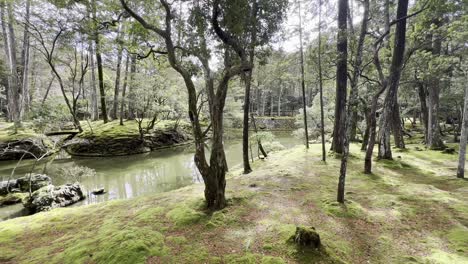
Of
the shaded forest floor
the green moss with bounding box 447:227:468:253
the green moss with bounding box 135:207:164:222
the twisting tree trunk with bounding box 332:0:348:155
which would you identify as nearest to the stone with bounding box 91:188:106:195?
the shaded forest floor

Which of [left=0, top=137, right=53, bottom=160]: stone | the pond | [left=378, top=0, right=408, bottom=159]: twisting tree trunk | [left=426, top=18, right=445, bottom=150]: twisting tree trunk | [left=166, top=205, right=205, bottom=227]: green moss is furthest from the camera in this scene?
[left=0, top=137, right=53, bottom=160]: stone

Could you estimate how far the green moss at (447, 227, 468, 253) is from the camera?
3.74 metres

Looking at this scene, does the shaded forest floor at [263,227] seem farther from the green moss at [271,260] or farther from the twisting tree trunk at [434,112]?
the twisting tree trunk at [434,112]

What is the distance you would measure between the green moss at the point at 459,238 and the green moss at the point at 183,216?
4.52 m

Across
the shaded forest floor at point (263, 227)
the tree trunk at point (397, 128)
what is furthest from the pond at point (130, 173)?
the tree trunk at point (397, 128)

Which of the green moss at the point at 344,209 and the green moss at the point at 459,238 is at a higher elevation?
the green moss at the point at 344,209

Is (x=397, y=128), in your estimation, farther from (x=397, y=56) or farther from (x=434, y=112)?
(x=397, y=56)

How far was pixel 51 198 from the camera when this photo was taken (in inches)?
307

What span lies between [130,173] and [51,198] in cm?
472

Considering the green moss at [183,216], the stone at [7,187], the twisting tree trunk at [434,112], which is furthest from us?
the twisting tree trunk at [434,112]

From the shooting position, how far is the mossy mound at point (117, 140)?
16547 mm

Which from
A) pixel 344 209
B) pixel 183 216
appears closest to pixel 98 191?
pixel 183 216

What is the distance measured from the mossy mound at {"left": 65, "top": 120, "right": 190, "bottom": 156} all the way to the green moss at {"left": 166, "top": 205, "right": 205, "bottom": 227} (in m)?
12.5

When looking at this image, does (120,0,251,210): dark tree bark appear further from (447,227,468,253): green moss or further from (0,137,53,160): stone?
(0,137,53,160): stone
